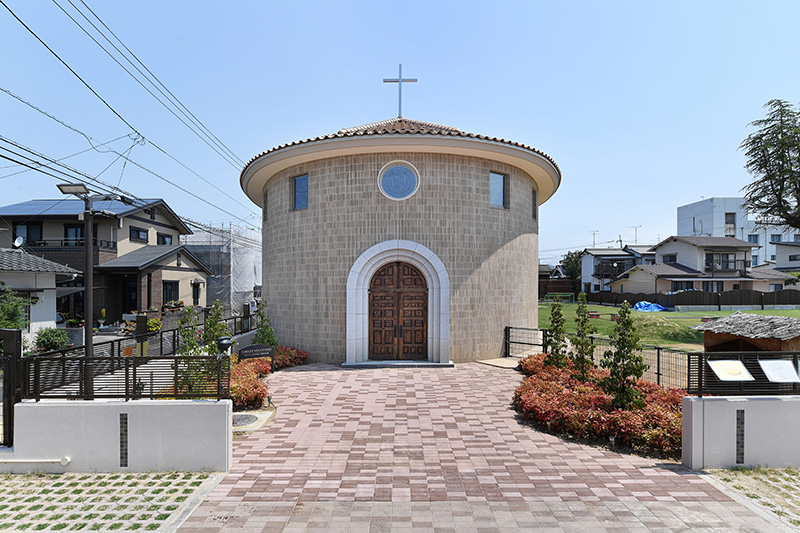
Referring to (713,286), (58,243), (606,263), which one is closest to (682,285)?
(713,286)

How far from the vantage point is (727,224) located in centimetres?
6600

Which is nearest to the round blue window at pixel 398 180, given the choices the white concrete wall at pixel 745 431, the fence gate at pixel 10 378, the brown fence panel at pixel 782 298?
the white concrete wall at pixel 745 431

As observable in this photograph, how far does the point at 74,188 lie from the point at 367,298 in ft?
24.2

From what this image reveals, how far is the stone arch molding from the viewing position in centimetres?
1193

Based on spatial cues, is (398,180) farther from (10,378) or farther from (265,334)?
(10,378)

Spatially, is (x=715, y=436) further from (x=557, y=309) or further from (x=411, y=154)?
(x=411, y=154)

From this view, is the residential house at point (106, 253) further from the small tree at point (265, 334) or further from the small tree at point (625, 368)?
the small tree at point (625, 368)

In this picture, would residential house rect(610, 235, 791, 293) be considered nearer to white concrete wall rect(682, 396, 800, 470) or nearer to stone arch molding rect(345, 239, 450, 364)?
stone arch molding rect(345, 239, 450, 364)

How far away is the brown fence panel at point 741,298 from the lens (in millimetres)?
40250

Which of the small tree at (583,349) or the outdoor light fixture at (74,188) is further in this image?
the small tree at (583,349)

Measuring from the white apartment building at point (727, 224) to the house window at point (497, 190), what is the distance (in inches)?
2851

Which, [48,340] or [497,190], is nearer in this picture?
[497,190]

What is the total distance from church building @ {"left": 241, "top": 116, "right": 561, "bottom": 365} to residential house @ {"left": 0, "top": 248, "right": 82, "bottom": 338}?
11903 mm

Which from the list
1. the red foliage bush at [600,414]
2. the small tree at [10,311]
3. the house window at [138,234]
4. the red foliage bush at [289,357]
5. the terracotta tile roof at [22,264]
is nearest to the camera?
the red foliage bush at [600,414]
